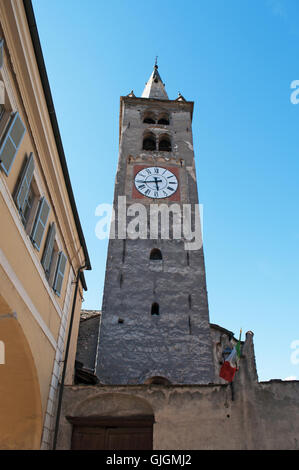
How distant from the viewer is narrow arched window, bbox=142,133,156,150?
22.5m

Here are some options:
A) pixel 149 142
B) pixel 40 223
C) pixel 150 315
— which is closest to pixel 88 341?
pixel 150 315

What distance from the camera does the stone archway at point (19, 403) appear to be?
805 cm

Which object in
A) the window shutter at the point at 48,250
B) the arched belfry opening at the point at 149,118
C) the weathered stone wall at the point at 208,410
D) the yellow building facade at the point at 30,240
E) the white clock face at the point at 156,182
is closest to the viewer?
the yellow building facade at the point at 30,240

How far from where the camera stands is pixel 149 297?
16.0 meters

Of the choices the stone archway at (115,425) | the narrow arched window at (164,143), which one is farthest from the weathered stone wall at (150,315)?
the stone archway at (115,425)

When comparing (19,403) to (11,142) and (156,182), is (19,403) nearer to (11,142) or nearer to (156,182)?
(11,142)

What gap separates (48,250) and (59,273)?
104 centimetres

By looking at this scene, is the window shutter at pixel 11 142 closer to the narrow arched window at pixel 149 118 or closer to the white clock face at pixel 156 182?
the white clock face at pixel 156 182

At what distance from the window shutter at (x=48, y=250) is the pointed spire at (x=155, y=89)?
1917cm

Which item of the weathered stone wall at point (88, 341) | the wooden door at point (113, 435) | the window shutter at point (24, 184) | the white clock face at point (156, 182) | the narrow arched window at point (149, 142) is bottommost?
the wooden door at point (113, 435)

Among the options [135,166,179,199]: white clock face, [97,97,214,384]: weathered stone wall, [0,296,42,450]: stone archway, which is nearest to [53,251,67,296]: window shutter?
[0,296,42,450]: stone archway

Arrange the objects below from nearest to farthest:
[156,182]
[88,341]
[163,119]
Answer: [88,341] → [156,182] → [163,119]

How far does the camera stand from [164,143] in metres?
22.9
